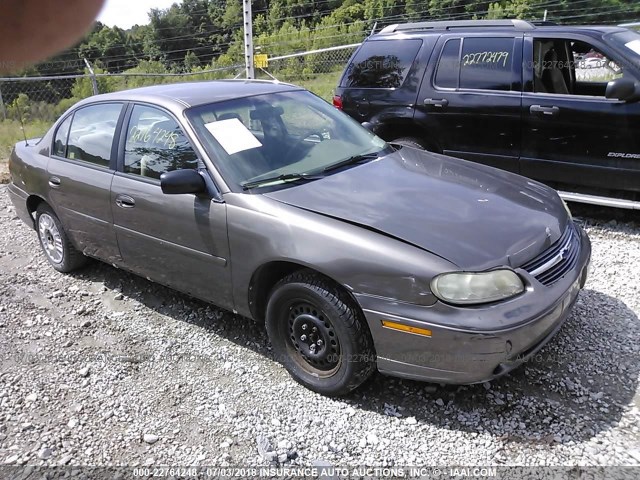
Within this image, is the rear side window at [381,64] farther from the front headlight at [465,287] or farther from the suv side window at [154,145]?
the front headlight at [465,287]

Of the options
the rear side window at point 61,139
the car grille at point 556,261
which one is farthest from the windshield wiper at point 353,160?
the rear side window at point 61,139

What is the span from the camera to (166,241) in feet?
11.8

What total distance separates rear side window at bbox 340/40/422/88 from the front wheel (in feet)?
12.2

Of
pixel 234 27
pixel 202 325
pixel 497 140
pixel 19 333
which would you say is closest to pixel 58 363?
pixel 19 333

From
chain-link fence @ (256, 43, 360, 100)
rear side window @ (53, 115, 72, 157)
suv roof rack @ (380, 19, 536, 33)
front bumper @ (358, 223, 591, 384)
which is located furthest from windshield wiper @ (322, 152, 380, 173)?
chain-link fence @ (256, 43, 360, 100)

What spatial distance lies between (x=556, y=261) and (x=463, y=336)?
0.85m

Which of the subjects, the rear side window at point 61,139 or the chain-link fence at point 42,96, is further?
the chain-link fence at point 42,96

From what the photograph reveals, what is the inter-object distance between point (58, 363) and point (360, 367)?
206cm

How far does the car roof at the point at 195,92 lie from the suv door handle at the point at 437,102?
78.1 inches

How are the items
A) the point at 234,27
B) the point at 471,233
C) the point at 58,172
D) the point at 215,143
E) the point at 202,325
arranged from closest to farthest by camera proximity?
the point at 471,233 → the point at 215,143 → the point at 202,325 → the point at 58,172 → the point at 234,27

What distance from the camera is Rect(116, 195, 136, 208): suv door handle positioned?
3.77 metres

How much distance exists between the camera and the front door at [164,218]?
3.36 m

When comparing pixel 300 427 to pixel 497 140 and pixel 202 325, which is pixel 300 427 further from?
pixel 497 140

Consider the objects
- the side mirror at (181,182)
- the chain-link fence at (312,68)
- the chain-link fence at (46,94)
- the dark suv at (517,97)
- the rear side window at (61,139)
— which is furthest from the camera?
the chain-link fence at (312,68)
